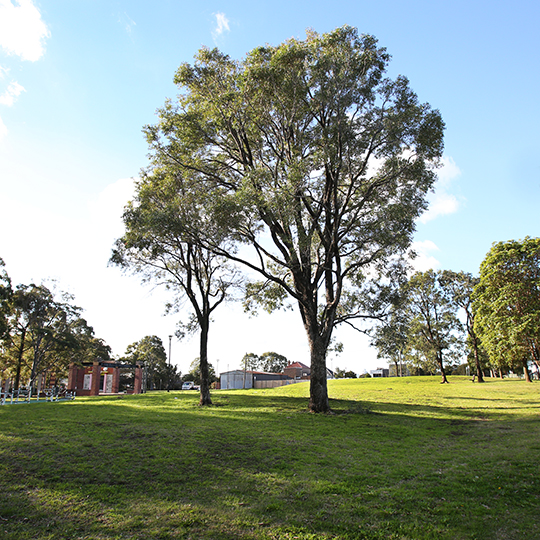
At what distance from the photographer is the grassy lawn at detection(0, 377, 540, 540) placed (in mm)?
5422

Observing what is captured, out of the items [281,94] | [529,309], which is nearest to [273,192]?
[281,94]

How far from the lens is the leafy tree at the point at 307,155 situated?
15773 millimetres

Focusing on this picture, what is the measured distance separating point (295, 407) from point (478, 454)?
10293mm

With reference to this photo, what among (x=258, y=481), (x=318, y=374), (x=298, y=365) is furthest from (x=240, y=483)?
(x=298, y=365)

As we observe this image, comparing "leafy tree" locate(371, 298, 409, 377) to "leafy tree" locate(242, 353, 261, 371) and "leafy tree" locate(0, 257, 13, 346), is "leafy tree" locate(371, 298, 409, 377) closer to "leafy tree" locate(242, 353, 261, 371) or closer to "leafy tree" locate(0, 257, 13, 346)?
"leafy tree" locate(0, 257, 13, 346)

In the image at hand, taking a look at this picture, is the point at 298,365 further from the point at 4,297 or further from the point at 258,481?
the point at 258,481

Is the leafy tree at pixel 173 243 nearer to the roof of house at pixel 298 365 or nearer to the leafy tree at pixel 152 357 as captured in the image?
the leafy tree at pixel 152 357

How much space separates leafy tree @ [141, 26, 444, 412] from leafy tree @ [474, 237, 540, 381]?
12080mm

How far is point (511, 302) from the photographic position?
25344 millimetres

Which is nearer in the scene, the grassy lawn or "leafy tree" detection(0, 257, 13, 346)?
the grassy lawn

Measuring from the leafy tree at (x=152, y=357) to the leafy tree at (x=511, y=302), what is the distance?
53.1m

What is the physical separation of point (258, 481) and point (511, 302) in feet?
81.0

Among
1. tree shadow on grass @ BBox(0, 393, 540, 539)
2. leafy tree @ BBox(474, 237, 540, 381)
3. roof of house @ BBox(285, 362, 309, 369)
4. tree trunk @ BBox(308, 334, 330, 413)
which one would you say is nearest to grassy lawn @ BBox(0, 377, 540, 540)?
tree shadow on grass @ BBox(0, 393, 540, 539)

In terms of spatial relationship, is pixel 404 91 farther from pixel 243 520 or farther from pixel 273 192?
pixel 243 520
